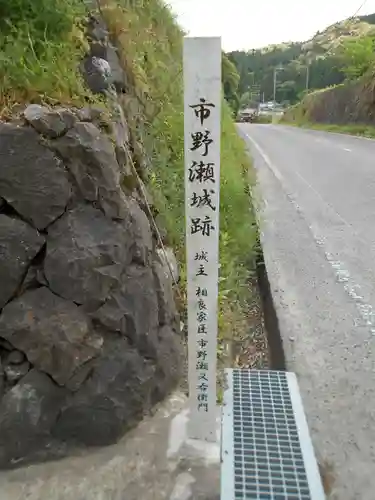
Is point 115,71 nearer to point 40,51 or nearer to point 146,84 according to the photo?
point 40,51

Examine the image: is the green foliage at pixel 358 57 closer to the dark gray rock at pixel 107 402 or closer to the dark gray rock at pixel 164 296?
the dark gray rock at pixel 164 296

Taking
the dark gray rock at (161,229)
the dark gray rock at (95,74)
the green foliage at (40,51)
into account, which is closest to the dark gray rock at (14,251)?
the green foliage at (40,51)

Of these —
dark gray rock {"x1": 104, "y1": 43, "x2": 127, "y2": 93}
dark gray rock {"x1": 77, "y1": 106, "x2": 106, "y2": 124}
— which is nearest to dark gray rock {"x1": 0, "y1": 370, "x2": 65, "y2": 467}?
dark gray rock {"x1": 77, "y1": 106, "x2": 106, "y2": 124}

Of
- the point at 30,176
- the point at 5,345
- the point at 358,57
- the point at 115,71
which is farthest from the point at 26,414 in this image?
the point at 358,57

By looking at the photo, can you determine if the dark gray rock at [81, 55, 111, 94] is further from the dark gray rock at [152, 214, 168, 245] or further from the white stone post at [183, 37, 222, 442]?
the white stone post at [183, 37, 222, 442]

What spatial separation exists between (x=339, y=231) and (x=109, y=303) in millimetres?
4613

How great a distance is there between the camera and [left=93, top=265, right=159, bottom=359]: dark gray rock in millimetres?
2760

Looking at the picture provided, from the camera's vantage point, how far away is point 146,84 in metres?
4.81

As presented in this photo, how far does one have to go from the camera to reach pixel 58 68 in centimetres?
312

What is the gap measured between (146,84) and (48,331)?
9.77 ft

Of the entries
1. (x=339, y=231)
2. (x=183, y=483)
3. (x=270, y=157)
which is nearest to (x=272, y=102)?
(x=270, y=157)

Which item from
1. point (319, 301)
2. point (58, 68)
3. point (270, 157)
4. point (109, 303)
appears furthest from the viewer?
point (270, 157)

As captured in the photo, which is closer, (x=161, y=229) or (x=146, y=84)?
(x=161, y=229)

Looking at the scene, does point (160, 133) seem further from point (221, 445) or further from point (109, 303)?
point (221, 445)
